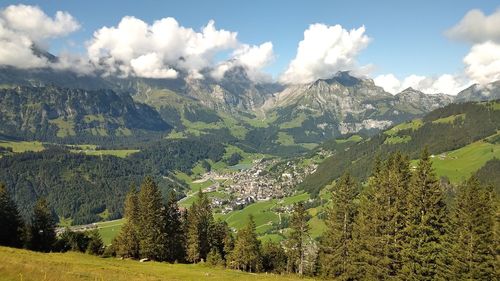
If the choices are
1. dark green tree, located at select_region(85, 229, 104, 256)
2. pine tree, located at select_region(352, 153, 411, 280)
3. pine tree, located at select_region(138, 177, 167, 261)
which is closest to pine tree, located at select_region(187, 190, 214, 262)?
pine tree, located at select_region(138, 177, 167, 261)

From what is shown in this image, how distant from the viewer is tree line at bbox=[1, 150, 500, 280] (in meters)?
56.8

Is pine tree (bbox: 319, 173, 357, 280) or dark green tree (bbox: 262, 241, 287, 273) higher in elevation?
pine tree (bbox: 319, 173, 357, 280)

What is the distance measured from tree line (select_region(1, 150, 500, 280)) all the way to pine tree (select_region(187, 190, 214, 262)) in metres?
5.02

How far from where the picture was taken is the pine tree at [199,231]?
300ft

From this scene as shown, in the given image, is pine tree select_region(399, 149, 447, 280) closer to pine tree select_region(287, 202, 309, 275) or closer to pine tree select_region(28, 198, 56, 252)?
pine tree select_region(287, 202, 309, 275)

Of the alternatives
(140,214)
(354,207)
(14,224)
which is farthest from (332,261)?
(14,224)

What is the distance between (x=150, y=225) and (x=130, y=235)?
5166 millimetres

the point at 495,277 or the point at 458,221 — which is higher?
the point at 458,221

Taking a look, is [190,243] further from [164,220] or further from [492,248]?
[492,248]

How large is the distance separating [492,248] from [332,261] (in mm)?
25154

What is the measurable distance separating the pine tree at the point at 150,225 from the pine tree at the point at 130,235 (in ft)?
5.86

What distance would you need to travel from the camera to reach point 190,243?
3661 inches

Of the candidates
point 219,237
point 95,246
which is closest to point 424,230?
point 219,237

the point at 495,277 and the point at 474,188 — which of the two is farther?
the point at 474,188
